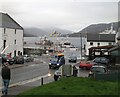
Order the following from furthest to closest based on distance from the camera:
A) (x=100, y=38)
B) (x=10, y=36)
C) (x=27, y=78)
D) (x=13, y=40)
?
(x=100, y=38) → (x=13, y=40) → (x=10, y=36) → (x=27, y=78)

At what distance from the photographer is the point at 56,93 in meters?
12.8

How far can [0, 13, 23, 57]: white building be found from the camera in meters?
66.1

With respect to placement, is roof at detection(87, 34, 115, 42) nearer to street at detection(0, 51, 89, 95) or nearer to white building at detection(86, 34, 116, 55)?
white building at detection(86, 34, 116, 55)

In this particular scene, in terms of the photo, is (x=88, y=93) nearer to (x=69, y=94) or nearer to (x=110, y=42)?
(x=69, y=94)

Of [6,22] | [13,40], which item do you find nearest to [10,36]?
[13,40]

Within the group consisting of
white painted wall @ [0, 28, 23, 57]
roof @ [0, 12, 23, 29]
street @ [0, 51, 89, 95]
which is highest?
roof @ [0, 12, 23, 29]

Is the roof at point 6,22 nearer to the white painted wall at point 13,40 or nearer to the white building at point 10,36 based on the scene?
the white building at point 10,36

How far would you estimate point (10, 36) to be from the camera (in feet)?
227

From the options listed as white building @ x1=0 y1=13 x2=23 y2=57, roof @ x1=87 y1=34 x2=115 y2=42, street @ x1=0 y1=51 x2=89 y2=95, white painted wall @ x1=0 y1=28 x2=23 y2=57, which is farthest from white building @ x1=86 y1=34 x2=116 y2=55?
street @ x1=0 y1=51 x2=89 y2=95

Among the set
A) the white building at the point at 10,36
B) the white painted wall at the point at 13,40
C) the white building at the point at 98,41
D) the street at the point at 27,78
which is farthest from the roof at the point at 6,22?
the street at the point at 27,78

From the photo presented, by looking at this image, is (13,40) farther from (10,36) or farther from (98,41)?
(98,41)

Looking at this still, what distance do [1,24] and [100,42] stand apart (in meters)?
38.2

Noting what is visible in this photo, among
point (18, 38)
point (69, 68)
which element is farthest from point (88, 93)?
point (18, 38)

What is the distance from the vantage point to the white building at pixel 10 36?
66.1m
